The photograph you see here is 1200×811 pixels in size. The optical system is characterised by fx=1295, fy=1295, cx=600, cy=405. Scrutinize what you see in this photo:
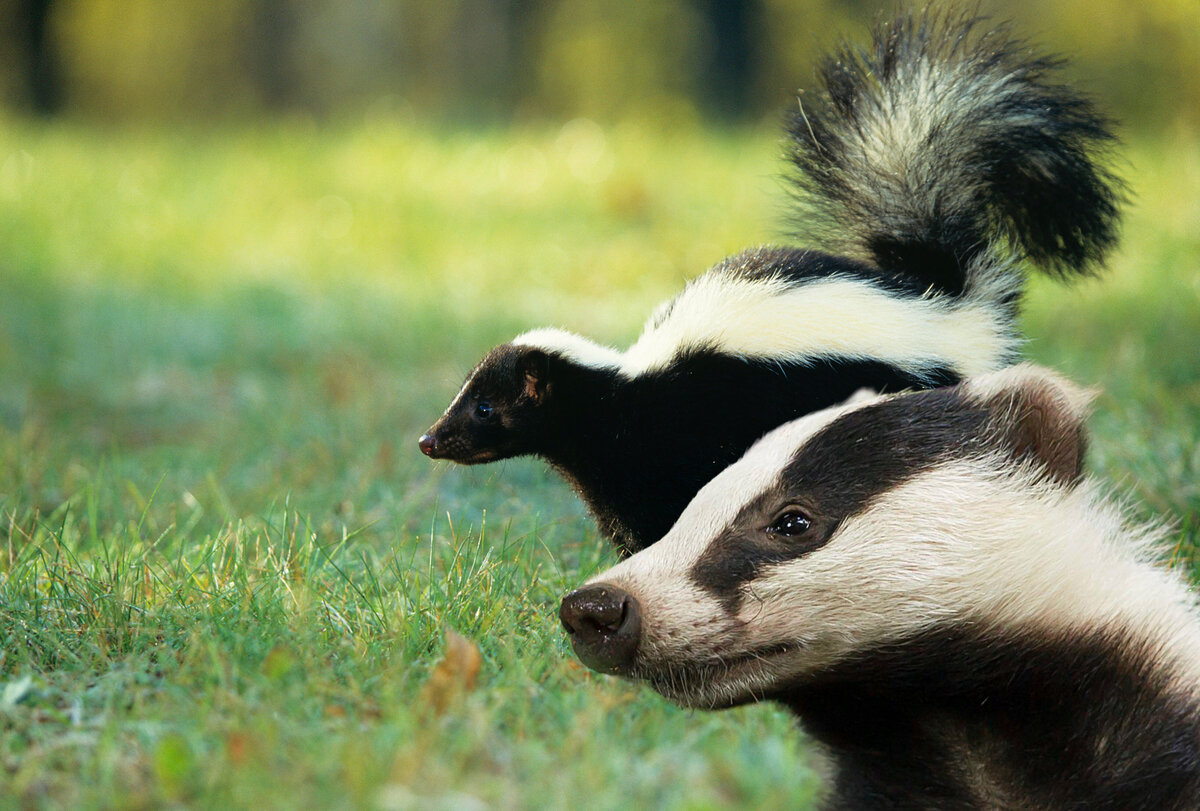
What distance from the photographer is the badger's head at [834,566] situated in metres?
2.65

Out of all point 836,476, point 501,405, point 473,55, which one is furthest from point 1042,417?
point 473,55

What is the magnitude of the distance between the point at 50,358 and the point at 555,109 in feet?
74.3

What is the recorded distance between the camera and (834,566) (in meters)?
2.67

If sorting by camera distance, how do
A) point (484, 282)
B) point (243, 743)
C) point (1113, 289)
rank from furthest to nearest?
point (484, 282)
point (1113, 289)
point (243, 743)

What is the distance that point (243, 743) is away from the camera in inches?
86.2

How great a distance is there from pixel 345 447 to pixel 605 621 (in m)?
3.30

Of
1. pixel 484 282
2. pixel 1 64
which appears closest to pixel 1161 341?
pixel 484 282

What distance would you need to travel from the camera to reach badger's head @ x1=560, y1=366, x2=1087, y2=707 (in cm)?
265

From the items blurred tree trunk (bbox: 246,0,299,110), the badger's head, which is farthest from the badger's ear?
blurred tree trunk (bbox: 246,0,299,110)

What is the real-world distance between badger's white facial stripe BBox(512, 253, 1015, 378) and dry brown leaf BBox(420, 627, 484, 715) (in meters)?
1.84

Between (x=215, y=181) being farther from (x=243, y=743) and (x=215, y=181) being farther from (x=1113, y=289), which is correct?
(x=243, y=743)

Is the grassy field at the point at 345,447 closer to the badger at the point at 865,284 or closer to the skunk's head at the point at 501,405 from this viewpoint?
Result: the skunk's head at the point at 501,405

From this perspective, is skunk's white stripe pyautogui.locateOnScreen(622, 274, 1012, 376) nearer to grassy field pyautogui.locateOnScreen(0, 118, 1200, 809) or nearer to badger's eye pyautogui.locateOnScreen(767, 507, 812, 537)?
grassy field pyautogui.locateOnScreen(0, 118, 1200, 809)

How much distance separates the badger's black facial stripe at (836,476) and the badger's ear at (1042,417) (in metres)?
0.06
